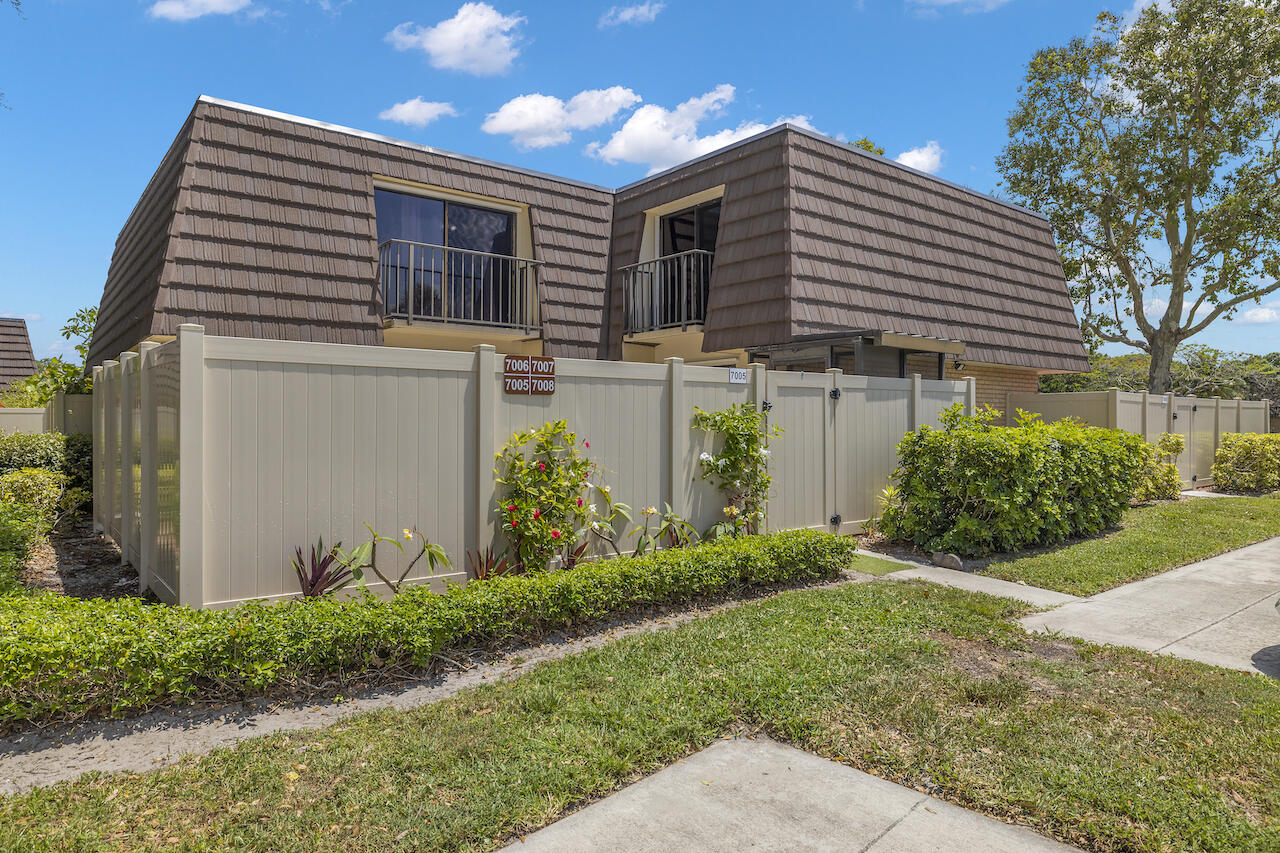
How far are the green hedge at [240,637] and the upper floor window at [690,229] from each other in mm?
8716

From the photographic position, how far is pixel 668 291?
42.9 ft

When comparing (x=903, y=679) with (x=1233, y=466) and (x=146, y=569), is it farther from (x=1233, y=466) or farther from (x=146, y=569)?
(x=1233, y=466)

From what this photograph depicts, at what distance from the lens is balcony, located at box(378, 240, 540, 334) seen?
460 inches

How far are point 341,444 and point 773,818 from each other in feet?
13.0

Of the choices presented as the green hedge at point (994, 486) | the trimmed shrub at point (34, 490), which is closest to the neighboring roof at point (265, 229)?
the trimmed shrub at point (34, 490)

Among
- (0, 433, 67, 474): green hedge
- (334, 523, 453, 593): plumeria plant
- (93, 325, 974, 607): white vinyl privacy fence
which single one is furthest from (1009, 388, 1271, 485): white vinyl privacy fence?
(0, 433, 67, 474): green hedge

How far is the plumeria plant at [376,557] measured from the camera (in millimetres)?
5512

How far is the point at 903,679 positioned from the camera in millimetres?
4531

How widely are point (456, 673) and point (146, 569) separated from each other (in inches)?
131

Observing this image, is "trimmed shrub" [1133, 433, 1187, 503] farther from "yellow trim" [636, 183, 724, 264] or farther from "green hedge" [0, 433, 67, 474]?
"green hedge" [0, 433, 67, 474]

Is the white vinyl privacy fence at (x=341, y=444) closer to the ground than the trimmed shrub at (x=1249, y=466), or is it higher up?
higher up

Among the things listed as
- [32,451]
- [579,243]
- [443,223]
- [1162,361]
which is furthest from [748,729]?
[1162,361]

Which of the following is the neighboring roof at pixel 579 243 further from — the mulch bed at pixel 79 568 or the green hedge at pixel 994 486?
the green hedge at pixel 994 486

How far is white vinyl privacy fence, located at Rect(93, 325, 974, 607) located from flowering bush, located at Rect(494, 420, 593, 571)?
143 millimetres
